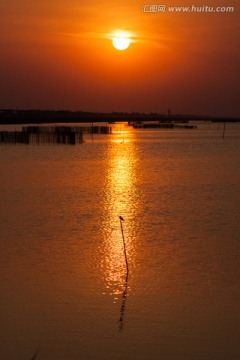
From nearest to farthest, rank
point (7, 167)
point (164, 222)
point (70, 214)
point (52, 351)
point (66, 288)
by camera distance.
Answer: point (52, 351) < point (66, 288) < point (164, 222) < point (70, 214) < point (7, 167)

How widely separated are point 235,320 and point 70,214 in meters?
8.63

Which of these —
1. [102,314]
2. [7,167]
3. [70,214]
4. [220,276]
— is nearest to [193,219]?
[70,214]

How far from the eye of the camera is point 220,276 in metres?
9.52

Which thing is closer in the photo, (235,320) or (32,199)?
(235,320)

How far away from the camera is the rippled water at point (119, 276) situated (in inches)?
270

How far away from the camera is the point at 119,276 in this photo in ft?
30.6

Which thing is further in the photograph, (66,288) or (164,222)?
(164,222)

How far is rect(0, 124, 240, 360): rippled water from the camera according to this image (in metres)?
6.86

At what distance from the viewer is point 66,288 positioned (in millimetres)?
8797

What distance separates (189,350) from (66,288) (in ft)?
9.37

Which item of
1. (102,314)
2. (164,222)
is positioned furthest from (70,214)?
(102,314)

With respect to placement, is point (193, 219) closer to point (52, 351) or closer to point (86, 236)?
point (86, 236)

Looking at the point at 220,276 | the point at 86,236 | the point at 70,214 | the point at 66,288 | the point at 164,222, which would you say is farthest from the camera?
the point at 70,214

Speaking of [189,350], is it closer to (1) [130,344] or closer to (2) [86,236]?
(1) [130,344]
